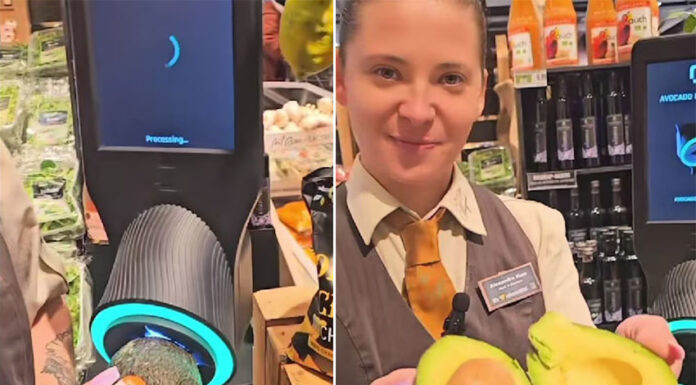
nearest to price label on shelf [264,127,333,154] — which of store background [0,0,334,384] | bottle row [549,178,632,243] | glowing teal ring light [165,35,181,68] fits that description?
store background [0,0,334,384]

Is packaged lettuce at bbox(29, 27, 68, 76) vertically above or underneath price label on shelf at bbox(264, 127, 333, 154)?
above

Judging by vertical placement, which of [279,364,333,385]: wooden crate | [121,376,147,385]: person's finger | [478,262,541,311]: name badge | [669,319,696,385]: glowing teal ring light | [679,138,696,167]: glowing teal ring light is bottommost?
[279,364,333,385]: wooden crate

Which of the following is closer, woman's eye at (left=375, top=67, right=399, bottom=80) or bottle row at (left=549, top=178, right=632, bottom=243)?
woman's eye at (left=375, top=67, right=399, bottom=80)

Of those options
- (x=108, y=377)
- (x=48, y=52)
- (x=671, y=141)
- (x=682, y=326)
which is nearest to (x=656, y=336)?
(x=682, y=326)

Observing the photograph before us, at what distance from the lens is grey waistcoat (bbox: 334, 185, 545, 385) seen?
4.69 feet

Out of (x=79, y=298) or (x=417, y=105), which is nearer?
(x=417, y=105)

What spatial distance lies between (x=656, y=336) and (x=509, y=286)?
0.30 m

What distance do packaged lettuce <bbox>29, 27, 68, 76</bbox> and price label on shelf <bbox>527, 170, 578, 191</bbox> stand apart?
890 millimetres

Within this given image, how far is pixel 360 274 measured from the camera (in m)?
1.44

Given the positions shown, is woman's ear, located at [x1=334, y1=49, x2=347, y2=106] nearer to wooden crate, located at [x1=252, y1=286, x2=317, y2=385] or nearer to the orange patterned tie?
the orange patterned tie

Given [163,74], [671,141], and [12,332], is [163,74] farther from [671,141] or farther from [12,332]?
[671,141]

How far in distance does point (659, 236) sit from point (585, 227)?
5.5 inches

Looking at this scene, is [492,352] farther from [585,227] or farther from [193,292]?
[193,292]

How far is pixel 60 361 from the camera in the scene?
1.45m
